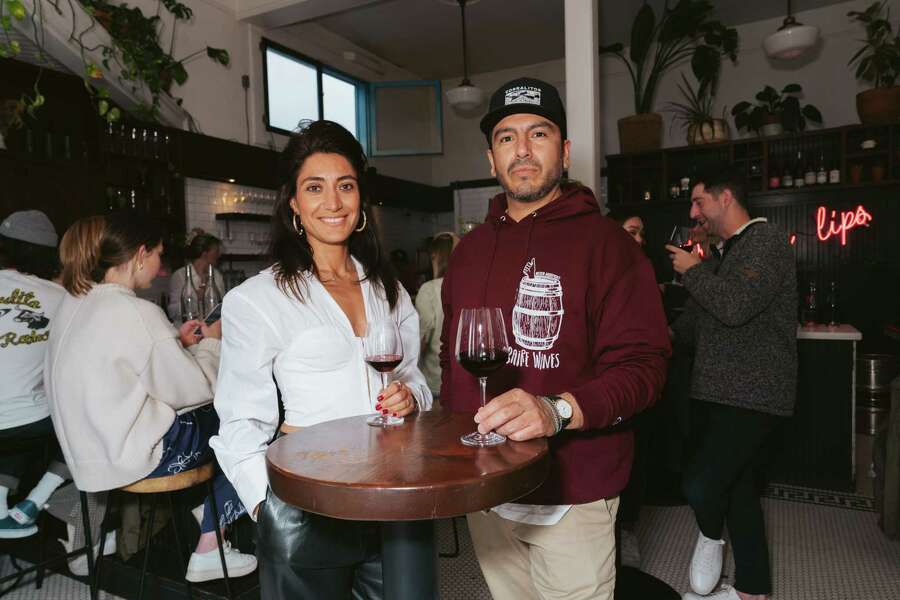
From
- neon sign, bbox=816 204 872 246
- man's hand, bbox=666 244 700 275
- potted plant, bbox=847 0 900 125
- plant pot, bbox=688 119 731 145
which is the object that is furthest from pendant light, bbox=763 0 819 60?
man's hand, bbox=666 244 700 275

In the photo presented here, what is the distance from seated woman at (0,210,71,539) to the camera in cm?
293

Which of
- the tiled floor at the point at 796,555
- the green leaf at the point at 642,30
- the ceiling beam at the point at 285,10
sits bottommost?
the tiled floor at the point at 796,555

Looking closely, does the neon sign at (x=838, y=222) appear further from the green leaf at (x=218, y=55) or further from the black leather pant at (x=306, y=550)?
the black leather pant at (x=306, y=550)

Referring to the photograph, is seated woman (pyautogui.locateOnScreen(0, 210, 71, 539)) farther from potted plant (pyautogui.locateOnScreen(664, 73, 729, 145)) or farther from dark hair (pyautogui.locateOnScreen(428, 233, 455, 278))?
potted plant (pyautogui.locateOnScreen(664, 73, 729, 145))

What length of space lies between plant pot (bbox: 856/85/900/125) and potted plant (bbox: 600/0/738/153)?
1.66m

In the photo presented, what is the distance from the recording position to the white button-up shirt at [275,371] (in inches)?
59.9

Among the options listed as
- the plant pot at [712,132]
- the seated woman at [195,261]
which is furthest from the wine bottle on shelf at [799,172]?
the seated woman at [195,261]

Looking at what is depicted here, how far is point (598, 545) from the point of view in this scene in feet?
5.16

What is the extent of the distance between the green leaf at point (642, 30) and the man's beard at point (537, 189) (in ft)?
18.9

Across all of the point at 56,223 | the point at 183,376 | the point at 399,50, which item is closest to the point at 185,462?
the point at 183,376

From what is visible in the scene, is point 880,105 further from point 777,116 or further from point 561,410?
point 561,410

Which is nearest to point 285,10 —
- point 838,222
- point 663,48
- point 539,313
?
point 663,48

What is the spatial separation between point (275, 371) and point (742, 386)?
6.05 feet

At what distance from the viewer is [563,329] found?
1.58 m
